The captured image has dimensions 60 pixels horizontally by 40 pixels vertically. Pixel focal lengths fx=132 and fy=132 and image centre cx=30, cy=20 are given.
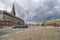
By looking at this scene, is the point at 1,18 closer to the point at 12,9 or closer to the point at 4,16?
the point at 4,16

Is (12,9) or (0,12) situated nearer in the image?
(0,12)

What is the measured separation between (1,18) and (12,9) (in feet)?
276

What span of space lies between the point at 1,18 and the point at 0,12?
215 inches

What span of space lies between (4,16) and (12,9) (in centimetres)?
7963

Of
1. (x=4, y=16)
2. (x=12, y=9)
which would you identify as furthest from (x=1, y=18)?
(x=12, y=9)

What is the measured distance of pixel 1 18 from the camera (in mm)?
115375

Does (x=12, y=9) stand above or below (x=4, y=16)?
above

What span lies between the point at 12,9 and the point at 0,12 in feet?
271

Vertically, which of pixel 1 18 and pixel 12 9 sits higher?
pixel 12 9

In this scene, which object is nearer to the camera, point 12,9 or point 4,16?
point 4,16

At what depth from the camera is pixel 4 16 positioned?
119688 mm

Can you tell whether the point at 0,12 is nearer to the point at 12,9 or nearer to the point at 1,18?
the point at 1,18

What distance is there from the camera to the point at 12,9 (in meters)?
198

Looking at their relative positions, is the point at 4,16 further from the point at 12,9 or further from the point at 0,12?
the point at 12,9
